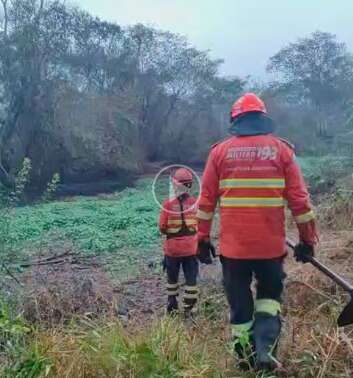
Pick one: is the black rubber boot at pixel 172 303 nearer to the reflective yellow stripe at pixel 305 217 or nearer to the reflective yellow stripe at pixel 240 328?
the reflective yellow stripe at pixel 240 328

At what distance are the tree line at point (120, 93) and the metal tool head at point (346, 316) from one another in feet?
63.0

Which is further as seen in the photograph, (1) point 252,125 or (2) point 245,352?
(1) point 252,125

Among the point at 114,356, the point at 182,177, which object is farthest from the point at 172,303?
the point at 114,356

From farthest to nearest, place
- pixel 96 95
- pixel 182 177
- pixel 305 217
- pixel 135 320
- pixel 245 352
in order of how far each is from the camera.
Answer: pixel 96 95 → pixel 182 177 → pixel 135 320 → pixel 305 217 → pixel 245 352

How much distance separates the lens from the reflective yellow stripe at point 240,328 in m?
3.77

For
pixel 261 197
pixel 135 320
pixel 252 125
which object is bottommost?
pixel 135 320

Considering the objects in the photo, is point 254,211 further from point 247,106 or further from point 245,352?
point 245,352

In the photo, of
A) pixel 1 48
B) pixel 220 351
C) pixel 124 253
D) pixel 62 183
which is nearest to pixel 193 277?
pixel 220 351

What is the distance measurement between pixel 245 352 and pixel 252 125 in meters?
1.39

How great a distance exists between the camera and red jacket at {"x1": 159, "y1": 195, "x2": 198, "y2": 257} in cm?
591

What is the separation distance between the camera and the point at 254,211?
3.81 metres

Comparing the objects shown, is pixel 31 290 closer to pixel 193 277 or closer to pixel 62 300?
pixel 62 300

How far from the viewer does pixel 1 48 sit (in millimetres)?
27453

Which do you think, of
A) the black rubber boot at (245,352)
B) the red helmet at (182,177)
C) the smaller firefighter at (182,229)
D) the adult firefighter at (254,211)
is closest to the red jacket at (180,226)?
the smaller firefighter at (182,229)
